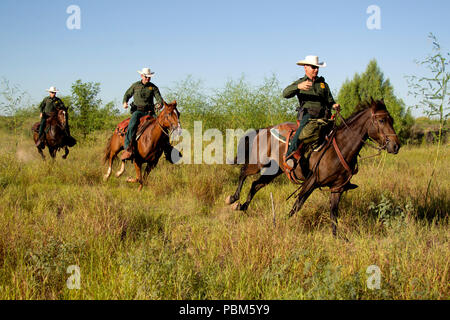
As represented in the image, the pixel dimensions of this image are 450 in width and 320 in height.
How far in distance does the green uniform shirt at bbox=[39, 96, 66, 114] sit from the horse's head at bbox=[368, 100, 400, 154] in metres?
10.5

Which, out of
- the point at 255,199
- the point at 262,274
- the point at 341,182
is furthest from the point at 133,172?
the point at 262,274

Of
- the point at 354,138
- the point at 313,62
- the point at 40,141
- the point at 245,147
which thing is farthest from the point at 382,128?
the point at 40,141

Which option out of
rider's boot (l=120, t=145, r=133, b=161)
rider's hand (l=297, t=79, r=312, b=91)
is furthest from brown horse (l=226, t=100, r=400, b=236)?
Answer: rider's boot (l=120, t=145, r=133, b=161)

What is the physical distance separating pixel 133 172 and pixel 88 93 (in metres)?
7.92

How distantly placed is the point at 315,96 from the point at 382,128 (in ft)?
3.85

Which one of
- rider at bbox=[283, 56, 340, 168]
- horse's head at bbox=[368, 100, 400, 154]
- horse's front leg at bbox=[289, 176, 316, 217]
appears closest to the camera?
horse's head at bbox=[368, 100, 400, 154]

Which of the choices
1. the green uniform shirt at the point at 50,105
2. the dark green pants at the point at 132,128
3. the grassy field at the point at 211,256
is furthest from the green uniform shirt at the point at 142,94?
the green uniform shirt at the point at 50,105

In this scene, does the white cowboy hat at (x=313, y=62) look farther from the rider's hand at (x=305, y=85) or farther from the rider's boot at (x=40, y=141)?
the rider's boot at (x=40, y=141)

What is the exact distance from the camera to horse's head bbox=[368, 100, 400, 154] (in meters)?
4.83

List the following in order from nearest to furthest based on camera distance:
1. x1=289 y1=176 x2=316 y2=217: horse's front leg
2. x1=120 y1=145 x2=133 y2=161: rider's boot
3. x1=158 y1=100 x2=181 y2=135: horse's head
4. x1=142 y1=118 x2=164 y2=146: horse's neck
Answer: x1=289 y1=176 x2=316 y2=217: horse's front leg, x1=158 y1=100 x2=181 y2=135: horse's head, x1=142 y1=118 x2=164 y2=146: horse's neck, x1=120 y1=145 x2=133 y2=161: rider's boot

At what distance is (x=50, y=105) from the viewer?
11820 millimetres

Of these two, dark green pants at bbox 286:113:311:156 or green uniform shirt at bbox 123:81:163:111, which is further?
green uniform shirt at bbox 123:81:163:111

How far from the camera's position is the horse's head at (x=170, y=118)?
738cm

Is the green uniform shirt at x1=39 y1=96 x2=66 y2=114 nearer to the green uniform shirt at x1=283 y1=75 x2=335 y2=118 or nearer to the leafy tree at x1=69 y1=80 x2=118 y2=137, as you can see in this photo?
the leafy tree at x1=69 y1=80 x2=118 y2=137
